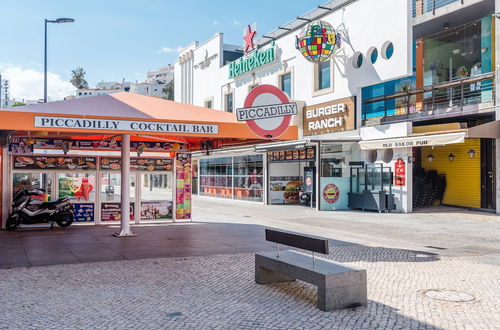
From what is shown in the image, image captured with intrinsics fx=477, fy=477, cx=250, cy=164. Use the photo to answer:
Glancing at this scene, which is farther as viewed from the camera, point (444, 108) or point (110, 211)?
point (444, 108)

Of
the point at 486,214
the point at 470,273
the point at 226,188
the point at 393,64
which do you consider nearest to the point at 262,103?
the point at 470,273

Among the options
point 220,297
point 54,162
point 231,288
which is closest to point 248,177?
point 54,162

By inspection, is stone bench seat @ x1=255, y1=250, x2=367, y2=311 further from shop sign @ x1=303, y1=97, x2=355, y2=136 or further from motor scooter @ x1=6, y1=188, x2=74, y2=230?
shop sign @ x1=303, y1=97, x2=355, y2=136

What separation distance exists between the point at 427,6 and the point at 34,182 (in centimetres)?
1799

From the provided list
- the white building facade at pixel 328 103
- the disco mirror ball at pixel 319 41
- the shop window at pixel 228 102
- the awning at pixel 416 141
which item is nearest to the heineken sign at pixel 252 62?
the white building facade at pixel 328 103

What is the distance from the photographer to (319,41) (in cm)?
2128

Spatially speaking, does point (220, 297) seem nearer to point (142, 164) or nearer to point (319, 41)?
point (142, 164)

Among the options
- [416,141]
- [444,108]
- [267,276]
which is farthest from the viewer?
[444,108]

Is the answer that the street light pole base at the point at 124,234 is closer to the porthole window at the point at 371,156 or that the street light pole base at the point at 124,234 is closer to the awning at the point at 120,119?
the awning at the point at 120,119

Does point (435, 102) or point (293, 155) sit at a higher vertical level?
point (435, 102)

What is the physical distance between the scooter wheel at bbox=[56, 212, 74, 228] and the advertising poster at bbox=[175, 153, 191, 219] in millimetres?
3401

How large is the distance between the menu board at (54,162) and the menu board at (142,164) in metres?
0.37

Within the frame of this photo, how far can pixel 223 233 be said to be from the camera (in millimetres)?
13234

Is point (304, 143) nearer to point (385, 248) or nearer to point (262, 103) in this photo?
point (385, 248)
